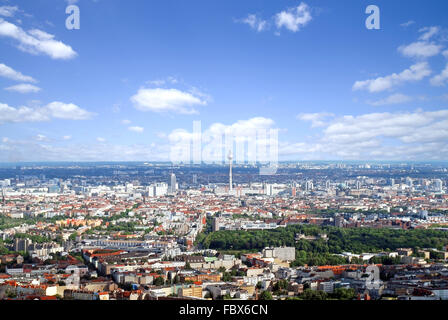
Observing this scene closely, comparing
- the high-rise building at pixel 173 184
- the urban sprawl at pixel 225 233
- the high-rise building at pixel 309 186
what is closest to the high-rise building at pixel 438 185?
the urban sprawl at pixel 225 233

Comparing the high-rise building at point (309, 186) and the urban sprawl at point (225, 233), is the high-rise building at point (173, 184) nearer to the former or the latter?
the urban sprawl at point (225, 233)

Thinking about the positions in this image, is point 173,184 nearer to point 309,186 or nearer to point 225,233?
point 309,186

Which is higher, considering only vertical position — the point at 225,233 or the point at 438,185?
the point at 438,185

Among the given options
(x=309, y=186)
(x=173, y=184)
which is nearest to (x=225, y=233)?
(x=309, y=186)

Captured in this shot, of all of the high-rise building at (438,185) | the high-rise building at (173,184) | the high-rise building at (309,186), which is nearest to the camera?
the high-rise building at (438,185)
